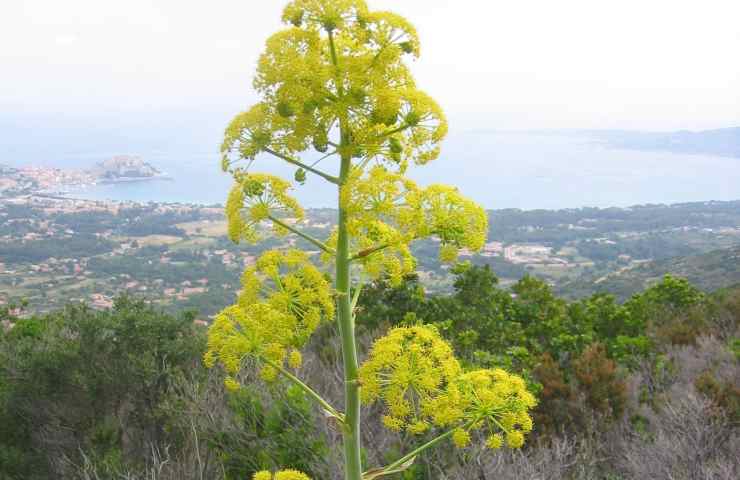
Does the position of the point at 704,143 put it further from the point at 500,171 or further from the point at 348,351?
the point at 348,351

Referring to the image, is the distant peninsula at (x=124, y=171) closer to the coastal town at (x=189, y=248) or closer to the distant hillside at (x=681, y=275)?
the coastal town at (x=189, y=248)

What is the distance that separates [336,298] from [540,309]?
1265 cm

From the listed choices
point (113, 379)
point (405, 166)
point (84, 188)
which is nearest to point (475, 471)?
point (405, 166)

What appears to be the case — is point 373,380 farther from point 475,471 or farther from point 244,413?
point 244,413

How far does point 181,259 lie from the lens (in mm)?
55875

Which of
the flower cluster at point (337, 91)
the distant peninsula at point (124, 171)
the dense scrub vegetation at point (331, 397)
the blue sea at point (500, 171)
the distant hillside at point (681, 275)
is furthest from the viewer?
the distant peninsula at point (124, 171)

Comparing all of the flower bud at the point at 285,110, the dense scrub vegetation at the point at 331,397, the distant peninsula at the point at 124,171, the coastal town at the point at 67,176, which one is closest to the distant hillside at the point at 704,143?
the distant peninsula at the point at 124,171

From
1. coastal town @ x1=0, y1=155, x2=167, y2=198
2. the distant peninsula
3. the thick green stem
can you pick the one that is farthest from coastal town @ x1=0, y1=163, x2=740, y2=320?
the thick green stem

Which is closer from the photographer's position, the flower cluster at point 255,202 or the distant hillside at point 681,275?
the flower cluster at point 255,202

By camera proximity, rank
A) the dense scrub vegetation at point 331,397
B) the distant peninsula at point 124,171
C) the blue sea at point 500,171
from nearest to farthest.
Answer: the dense scrub vegetation at point 331,397, the blue sea at point 500,171, the distant peninsula at point 124,171

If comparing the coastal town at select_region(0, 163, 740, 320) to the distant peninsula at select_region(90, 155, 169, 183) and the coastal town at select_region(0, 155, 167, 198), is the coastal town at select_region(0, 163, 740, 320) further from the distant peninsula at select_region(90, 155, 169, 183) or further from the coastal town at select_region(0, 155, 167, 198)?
the distant peninsula at select_region(90, 155, 169, 183)

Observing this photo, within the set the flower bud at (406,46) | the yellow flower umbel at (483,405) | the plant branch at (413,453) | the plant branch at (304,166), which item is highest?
the flower bud at (406,46)

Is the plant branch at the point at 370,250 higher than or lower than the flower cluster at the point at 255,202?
lower

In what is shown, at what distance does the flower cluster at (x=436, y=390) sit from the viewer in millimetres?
2799
